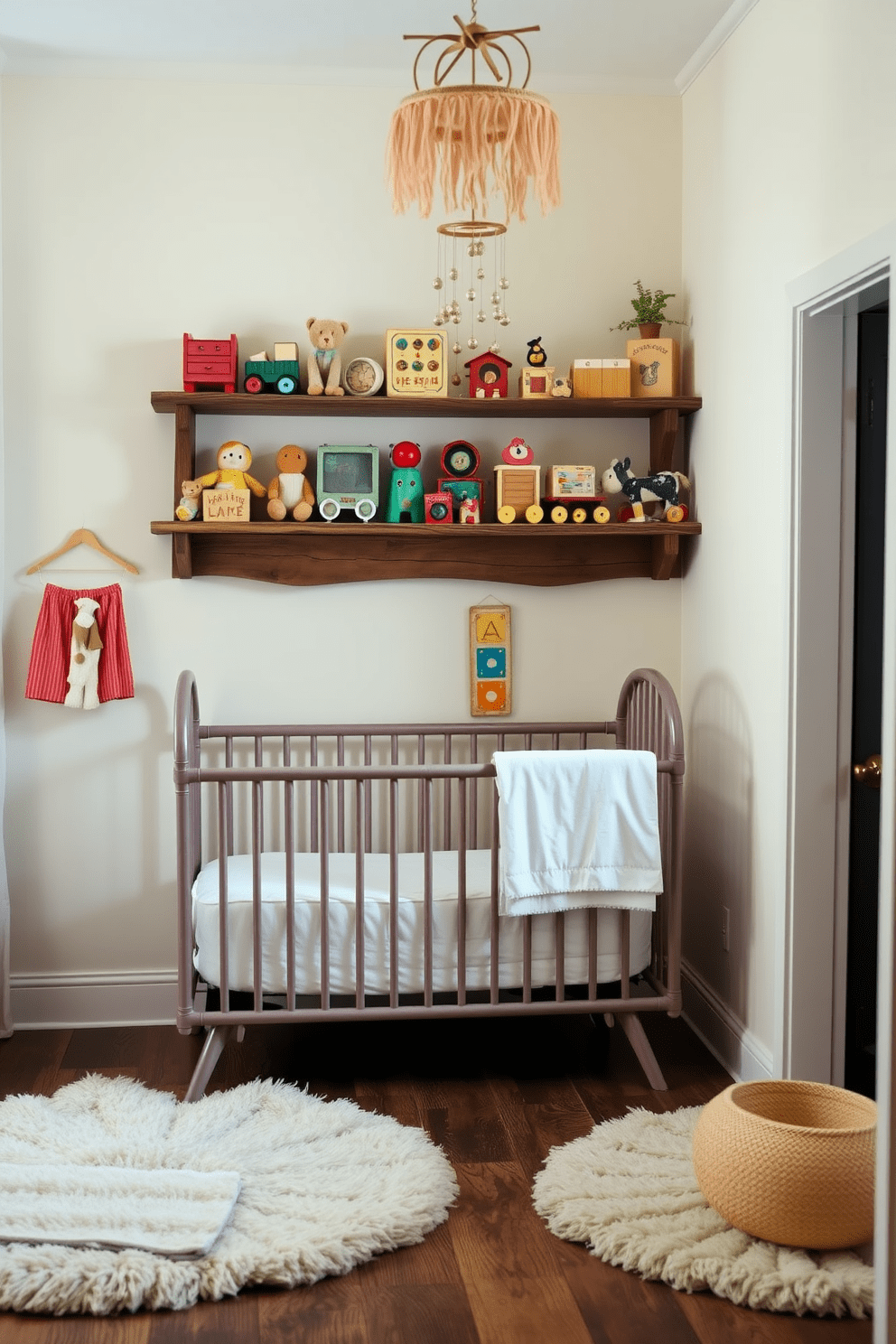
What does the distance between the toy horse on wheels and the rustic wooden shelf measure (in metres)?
0.06

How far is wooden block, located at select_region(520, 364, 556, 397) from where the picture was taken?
9.77 feet

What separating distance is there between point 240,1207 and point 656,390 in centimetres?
211

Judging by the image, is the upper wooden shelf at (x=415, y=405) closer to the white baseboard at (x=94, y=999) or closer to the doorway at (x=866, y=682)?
the doorway at (x=866, y=682)

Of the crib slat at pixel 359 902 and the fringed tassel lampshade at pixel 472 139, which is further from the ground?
the fringed tassel lampshade at pixel 472 139

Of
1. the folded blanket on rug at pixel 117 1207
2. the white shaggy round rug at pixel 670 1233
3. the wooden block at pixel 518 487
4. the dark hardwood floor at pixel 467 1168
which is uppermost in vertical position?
the wooden block at pixel 518 487

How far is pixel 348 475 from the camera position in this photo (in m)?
3.03

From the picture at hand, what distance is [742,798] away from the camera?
2.71 m

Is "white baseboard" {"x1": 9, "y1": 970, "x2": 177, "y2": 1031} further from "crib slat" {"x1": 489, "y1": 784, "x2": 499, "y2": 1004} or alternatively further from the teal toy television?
the teal toy television

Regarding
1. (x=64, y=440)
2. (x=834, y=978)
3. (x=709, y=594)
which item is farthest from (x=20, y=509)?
(x=834, y=978)

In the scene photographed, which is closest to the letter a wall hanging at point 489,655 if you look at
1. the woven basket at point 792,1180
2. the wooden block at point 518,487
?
the wooden block at point 518,487

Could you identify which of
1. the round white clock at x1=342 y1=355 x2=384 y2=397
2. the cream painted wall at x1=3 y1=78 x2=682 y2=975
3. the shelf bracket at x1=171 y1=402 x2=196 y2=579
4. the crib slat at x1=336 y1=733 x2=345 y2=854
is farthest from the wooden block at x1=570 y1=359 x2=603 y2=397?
the crib slat at x1=336 y1=733 x2=345 y2=854

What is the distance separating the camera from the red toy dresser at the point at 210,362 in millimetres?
2895

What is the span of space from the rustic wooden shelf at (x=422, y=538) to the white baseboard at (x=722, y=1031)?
1.08 m

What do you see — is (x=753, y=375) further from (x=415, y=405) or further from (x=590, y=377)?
(x=415, y=405)
